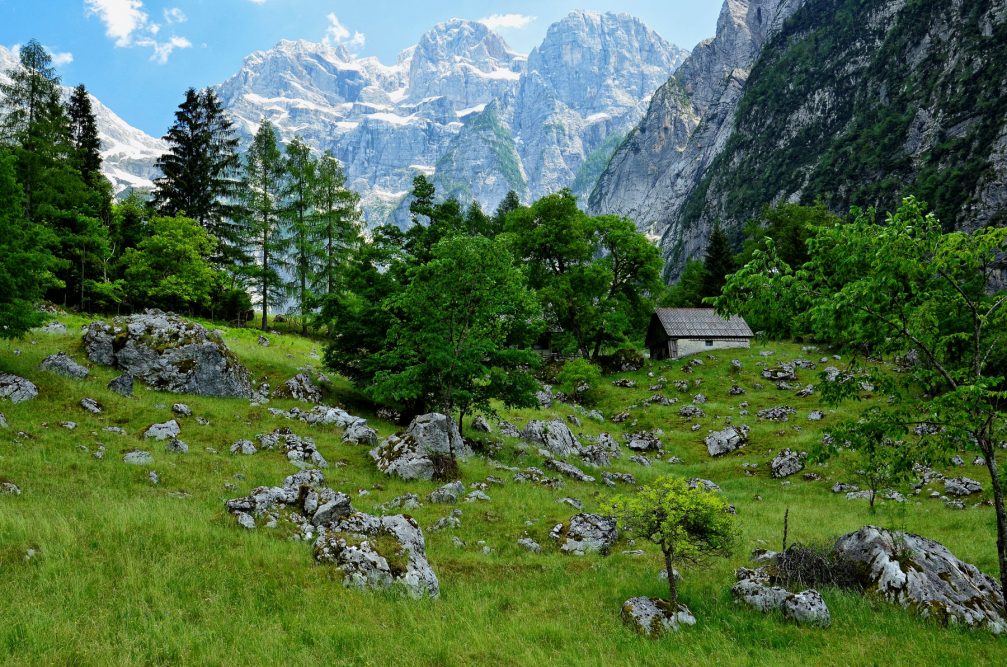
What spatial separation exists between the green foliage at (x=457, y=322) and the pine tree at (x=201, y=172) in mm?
34968

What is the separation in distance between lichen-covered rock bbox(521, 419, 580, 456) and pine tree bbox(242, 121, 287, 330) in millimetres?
28258

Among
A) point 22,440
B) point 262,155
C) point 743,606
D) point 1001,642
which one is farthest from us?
point 262,155

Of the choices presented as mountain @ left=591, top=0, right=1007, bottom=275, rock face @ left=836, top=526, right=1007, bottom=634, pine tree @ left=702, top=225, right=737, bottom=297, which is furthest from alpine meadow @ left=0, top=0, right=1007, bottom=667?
mountain @ left=591, top=0, right=1007, bottom=275

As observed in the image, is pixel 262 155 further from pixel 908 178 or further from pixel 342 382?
pixel 908 178

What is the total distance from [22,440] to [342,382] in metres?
16.2

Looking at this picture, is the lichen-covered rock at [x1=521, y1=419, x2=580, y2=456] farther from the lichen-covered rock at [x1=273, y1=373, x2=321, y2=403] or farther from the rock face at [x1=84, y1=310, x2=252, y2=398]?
the rock face at [x1=84, y1=310, x2=252, y2=398]

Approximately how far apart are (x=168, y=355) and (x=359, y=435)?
32.9 feet

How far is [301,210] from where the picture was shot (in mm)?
45125

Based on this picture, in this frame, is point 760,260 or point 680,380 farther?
point 680,380

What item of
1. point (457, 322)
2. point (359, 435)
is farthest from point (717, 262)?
point (359, 435)

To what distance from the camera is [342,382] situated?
30.5 metres

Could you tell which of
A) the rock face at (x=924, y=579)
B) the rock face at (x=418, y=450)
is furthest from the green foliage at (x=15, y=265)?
the rock face at (x=924, y=579)

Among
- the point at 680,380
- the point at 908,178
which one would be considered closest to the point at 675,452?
the point at 680,380

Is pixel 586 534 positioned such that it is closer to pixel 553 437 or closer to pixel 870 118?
pixel 553 437
